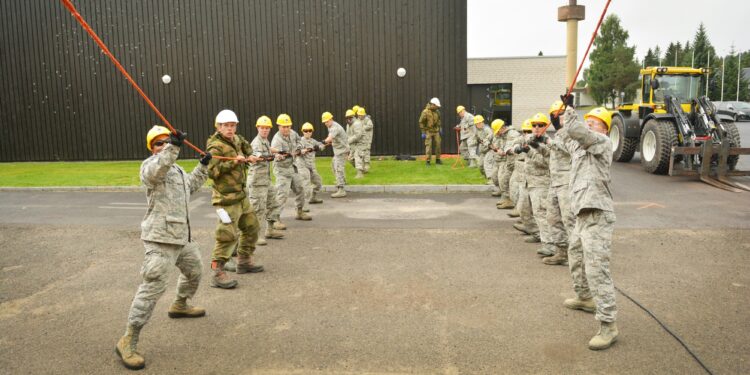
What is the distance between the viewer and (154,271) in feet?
14.4

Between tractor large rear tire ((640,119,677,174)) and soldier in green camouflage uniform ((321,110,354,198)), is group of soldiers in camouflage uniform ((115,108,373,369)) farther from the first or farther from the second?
tractor large rear tire ((640,119,677,174))

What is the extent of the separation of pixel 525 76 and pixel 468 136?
14285 millimetres

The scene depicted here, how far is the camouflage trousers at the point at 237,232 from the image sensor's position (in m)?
6.11

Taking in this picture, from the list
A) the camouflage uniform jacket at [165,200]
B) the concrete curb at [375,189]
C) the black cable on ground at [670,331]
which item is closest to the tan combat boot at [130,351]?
the camouflage uniform jacket at [165,200]

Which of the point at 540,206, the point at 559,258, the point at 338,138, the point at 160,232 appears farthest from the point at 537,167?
the point at 338,138

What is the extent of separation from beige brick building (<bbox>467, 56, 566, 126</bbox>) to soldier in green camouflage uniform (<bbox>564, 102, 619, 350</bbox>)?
2335 centimetres

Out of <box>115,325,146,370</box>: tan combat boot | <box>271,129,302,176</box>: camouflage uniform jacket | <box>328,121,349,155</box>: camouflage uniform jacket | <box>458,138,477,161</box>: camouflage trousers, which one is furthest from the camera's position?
<box>458,138,477,161</box>: camouflage trousers

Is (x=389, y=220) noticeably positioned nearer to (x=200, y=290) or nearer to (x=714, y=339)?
(x=200, y=290)

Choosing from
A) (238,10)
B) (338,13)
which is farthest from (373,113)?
(238,10)

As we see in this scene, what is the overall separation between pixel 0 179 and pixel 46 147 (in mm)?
4683

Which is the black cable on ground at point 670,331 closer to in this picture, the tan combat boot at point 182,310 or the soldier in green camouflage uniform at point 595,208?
the soldier in green camouflage uniform at point 595,208

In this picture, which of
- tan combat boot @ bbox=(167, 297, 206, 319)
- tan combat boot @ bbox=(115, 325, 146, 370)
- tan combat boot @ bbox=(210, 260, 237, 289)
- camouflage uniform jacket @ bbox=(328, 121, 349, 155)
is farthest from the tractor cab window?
tan combat boot @ bbox=(115, 325, 146, 370)

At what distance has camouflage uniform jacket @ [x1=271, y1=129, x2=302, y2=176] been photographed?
344 inches

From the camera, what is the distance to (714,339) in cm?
446
